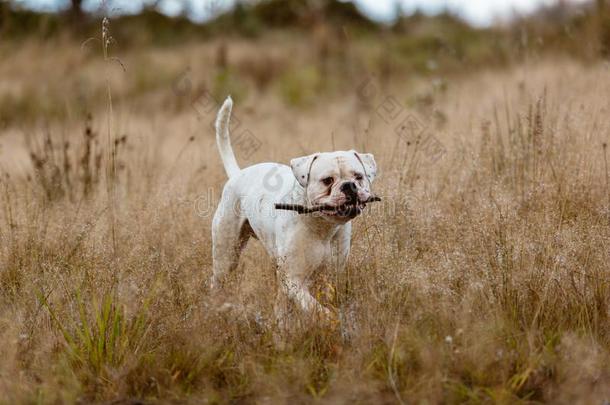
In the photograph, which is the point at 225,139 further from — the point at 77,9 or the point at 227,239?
the point at 77,9

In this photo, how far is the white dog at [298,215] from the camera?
3381mm

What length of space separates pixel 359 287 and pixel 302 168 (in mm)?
680

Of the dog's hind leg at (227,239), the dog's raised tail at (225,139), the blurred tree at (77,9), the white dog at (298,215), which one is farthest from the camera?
the blurred tree at (77,9)

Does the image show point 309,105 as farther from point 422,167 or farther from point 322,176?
point 322,176

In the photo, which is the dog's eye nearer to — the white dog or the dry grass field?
the white dog

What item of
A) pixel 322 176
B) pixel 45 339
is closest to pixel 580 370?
pixel 322 176

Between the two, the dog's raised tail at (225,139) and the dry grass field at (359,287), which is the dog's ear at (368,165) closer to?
the dry grass field at (359,287)

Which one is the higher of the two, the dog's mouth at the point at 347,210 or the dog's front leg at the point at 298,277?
the dog's mouth at the point at 347,210

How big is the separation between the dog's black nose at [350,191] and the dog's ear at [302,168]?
27cm

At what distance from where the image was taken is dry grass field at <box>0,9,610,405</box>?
9.73 feet

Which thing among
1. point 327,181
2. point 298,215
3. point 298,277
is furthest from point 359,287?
point 327,181

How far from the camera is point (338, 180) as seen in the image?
3.43 meters

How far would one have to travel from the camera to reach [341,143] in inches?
289

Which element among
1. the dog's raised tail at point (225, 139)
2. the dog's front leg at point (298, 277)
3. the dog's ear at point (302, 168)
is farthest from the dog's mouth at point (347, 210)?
the dog's raised tail at point (225, 139)
